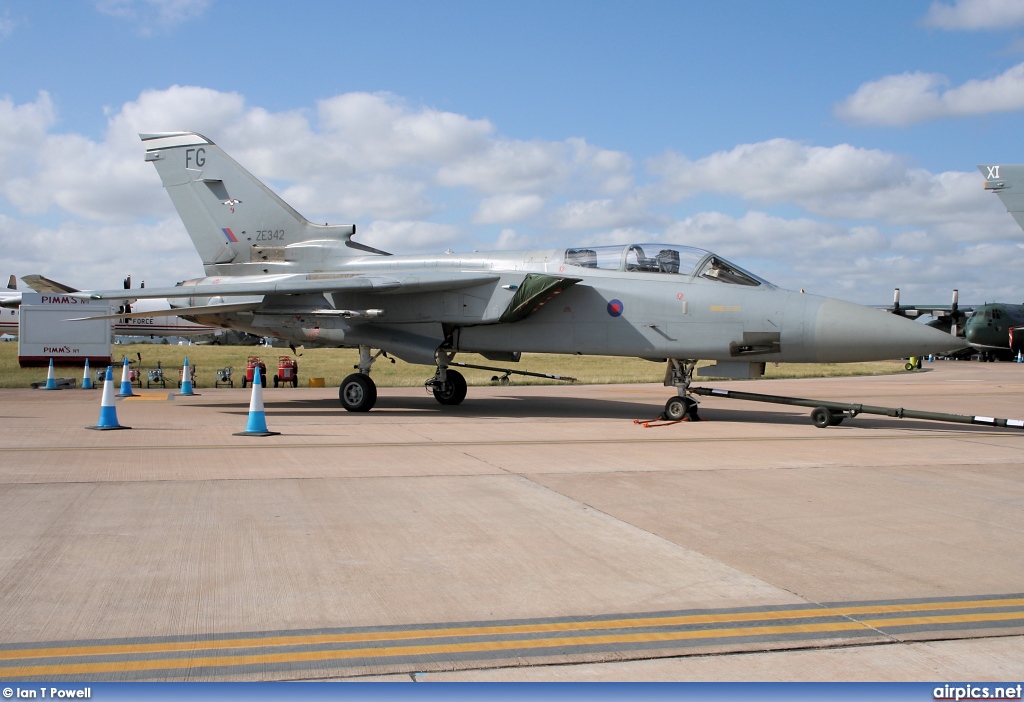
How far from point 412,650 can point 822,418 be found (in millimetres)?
10646

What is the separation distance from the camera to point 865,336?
1176 centimetres

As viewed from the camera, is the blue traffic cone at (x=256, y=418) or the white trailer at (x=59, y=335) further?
the white trailer at (x=59, y=335)

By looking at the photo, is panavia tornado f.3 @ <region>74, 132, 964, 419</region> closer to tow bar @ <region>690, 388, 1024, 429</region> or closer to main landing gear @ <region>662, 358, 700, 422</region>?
main landing gear @ <region>662, 358, 700, 422</region>

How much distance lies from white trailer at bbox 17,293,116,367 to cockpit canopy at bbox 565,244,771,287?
18.7 m

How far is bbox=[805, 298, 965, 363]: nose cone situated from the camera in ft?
37.9

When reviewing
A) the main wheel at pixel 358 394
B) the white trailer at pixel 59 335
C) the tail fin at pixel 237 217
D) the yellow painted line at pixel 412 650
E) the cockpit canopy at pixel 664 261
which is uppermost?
the tail fin at pixel 237 217

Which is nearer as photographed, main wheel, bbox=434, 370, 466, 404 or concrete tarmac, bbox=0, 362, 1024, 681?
concrete tarmac, bbox=0, 362, 1024, 681

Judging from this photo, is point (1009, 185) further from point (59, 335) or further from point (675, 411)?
→ point (59, 335)

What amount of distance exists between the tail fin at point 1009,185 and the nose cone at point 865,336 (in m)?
2.50

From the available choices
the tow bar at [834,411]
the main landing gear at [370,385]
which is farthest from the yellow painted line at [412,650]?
the main landing gear at [370,385]

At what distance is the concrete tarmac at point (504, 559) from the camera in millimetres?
3578

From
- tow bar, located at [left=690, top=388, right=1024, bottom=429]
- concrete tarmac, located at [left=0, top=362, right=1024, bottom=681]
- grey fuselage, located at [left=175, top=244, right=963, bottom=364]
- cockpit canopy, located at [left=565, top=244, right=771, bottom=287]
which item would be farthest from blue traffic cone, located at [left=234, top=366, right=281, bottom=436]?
tow bar, located at [left=690, top=388, right=1024, bottom=429]

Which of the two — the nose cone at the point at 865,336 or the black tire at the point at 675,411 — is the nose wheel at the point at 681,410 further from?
the nose cone at the point at 865,336

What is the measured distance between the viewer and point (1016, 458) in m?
9.61
